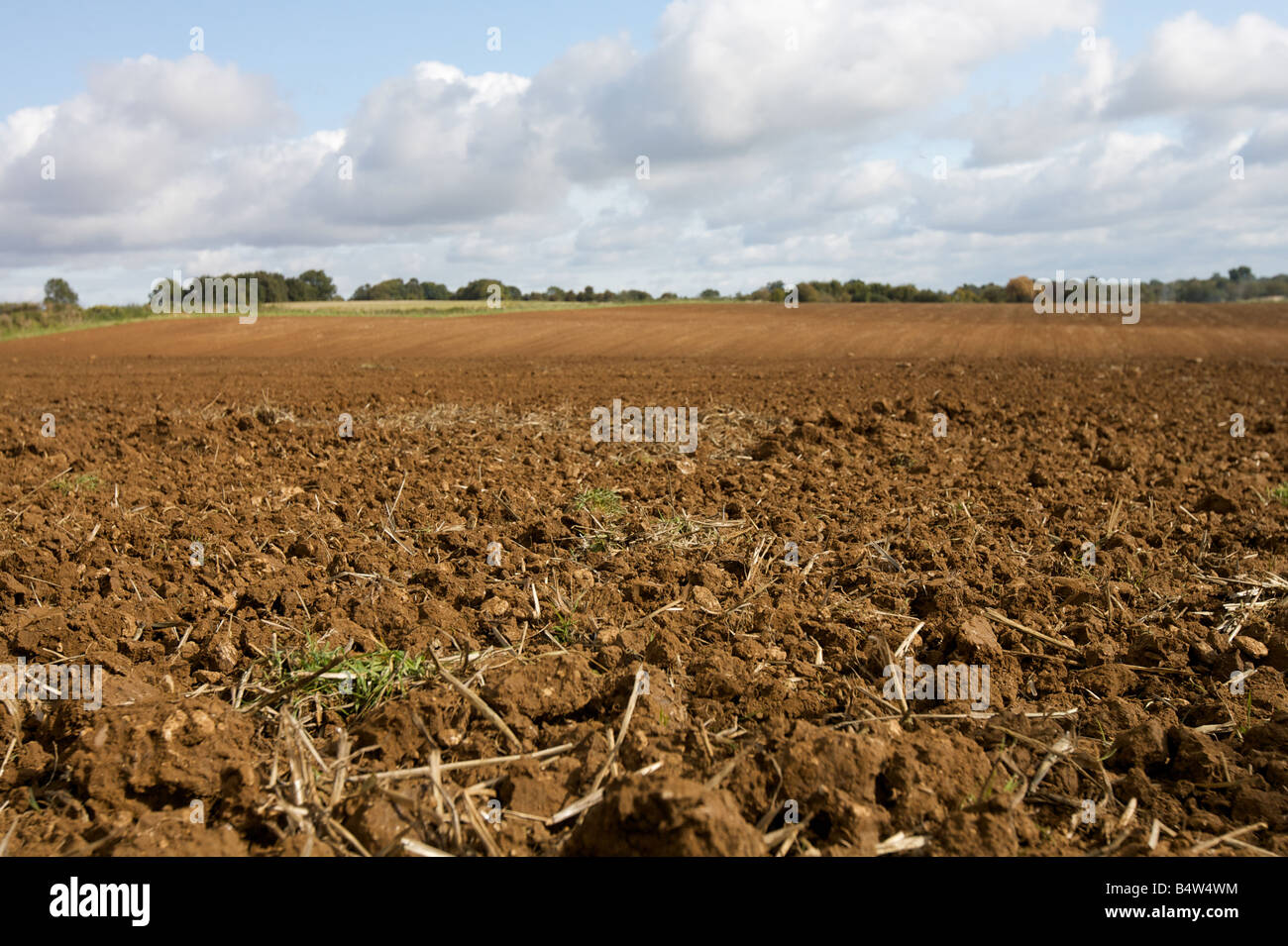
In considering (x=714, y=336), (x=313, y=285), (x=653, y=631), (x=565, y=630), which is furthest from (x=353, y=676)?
(x=313, y=285)

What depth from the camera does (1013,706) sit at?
12.0 ft

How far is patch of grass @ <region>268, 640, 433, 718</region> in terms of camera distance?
355 centimetres

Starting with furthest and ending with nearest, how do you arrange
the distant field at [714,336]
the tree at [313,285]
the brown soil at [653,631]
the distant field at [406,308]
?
the tree at [313,285]
the distant field at [406,308]
the distant field at [714,336]
the brown soil at [653,631]

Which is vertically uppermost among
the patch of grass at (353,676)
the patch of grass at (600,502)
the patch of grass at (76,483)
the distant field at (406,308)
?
the distant field at (406,308)

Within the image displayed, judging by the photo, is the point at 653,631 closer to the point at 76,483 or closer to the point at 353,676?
the point at 353,676

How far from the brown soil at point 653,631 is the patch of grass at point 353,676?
0.04 metres

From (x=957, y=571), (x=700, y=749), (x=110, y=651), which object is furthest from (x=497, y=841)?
(x=957, y=571)

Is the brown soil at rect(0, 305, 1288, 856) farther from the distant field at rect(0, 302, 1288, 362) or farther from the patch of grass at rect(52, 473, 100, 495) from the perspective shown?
the distant field at rect(0, 302, 1288, 362)

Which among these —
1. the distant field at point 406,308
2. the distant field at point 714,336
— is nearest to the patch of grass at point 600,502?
the distant field at point 714,336

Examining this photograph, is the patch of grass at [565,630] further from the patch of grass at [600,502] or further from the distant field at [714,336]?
the distant field at [714,336]

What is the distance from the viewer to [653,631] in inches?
166

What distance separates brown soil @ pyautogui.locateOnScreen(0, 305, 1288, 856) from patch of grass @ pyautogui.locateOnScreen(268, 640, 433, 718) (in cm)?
4

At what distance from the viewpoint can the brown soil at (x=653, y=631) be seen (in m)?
2.85

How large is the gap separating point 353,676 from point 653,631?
1397 mm
